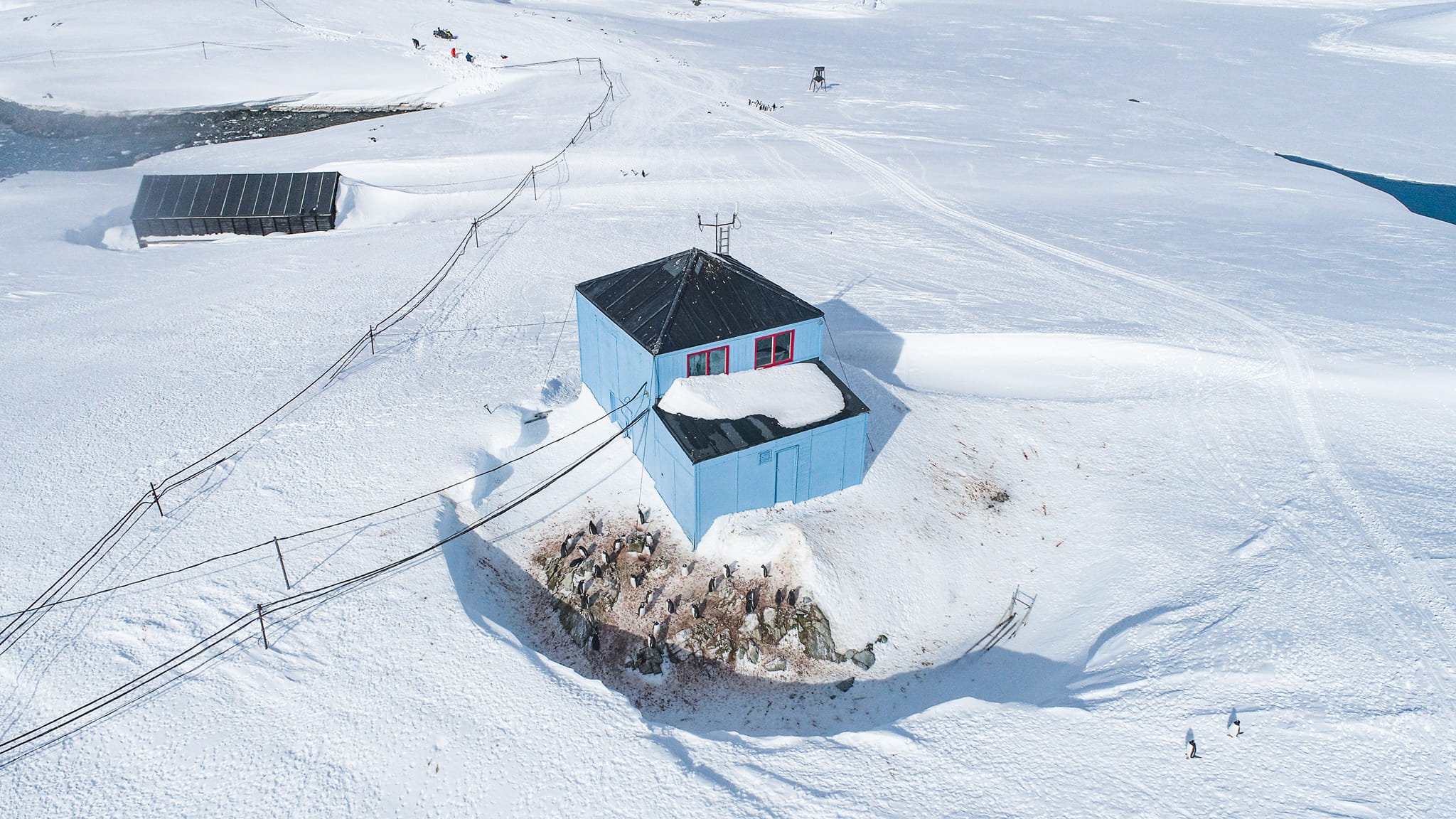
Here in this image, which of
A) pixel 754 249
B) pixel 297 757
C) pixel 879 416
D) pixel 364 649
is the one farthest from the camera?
pixel 754 249

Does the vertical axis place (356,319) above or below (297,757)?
above

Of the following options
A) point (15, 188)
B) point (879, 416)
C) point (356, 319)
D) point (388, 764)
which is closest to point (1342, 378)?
point (879, 416)

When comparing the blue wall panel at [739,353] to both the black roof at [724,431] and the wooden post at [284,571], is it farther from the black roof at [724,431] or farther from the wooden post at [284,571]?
the wooden post at [284,571]

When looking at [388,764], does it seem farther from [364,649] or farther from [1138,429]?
[1138,429]

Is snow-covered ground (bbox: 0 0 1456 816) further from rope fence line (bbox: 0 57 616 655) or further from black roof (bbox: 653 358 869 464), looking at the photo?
black roof (bbox: 653 358 869 464)

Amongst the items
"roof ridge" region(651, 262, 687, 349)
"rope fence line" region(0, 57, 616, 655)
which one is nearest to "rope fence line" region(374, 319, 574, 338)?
"rope fence line" region(0, 57, 616, 655)

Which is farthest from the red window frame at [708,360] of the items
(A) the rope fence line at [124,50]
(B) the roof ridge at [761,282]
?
(A) the rope fence line at [124,50]

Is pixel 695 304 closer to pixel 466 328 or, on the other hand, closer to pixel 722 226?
pixel 466 328

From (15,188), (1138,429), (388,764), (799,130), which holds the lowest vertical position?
(388,764)
